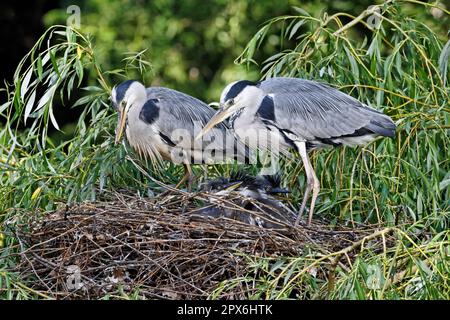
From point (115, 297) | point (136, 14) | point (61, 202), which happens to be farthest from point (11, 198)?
point (136, 14)

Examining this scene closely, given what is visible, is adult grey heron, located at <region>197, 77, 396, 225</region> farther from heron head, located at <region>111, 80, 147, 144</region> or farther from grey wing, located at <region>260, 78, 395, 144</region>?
heron head, located at <region>111, 80, 147, 144</region>

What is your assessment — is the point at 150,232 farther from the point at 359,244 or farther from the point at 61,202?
the point at 359,244

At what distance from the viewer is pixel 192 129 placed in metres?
6.26

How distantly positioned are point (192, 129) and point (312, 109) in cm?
88

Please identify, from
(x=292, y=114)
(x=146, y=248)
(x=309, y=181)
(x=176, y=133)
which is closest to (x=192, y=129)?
(x=176, y=133)

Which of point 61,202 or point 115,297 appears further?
point 61,202

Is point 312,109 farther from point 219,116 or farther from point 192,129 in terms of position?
point 192,129

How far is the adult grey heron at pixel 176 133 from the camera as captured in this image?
20.3ft

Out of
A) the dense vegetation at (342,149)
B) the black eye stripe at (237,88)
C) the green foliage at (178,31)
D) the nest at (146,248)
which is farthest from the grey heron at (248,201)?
the green foliage at (178,31)

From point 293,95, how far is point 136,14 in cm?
486

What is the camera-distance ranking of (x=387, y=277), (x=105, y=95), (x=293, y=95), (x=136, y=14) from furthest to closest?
(x=136, y=14) → (x=105, y=95) → (x=293, y=95) → (x=387, y=277)

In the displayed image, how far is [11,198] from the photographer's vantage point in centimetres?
556

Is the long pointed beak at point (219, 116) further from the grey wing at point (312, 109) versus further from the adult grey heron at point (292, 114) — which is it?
the grey wing at point (312, 109)

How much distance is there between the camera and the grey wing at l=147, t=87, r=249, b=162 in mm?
6184
